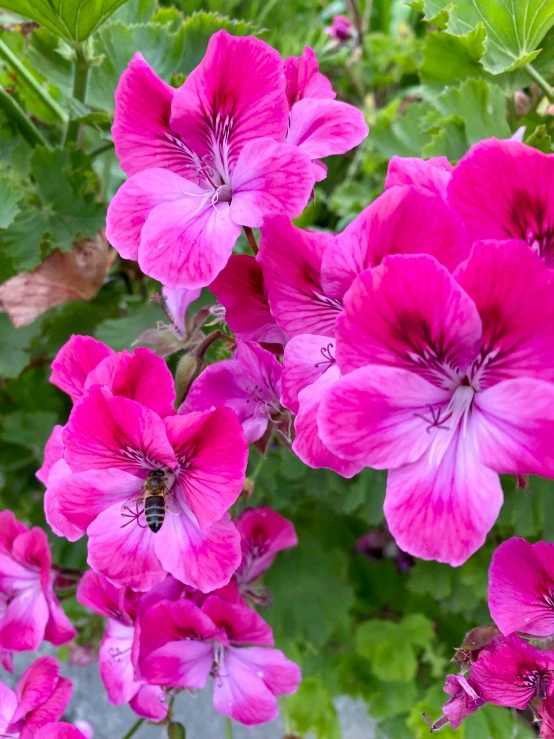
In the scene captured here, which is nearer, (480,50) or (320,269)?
(320,269)

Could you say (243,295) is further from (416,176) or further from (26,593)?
(26,593)

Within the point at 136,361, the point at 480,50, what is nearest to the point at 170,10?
the point at 480,50

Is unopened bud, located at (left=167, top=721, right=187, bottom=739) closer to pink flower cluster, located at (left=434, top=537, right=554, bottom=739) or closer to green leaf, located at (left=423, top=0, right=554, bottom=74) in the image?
pink flower cluster, located at (left=434, top=537, right=554, bottom=739)

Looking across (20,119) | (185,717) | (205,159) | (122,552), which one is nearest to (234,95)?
(205,159)

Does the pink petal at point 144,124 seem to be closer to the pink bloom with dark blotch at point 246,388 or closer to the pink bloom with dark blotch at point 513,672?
the pink bloom with dark blotch at point 246,388

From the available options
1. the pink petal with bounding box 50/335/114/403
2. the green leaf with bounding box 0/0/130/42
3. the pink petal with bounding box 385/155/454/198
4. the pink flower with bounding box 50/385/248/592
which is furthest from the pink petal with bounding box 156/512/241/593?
the green leaf with bounding box 0/0/130/42

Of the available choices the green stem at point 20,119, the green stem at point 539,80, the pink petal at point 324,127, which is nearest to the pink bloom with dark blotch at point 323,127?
the pink petal at point 324,127

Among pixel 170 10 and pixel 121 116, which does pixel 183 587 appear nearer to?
pixel 121 116
